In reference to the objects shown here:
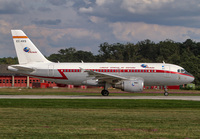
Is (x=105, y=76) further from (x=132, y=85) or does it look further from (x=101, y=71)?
(x=132, y=85)

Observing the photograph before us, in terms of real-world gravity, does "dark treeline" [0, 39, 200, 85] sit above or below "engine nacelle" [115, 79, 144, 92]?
above

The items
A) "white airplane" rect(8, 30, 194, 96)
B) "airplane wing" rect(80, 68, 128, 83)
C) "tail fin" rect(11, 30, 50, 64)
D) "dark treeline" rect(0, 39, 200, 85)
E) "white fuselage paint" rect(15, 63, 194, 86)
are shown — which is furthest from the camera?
"dark treeline" rect(0, 39, 200, 85)

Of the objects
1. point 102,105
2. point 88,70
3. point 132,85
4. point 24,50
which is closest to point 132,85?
point 132,85

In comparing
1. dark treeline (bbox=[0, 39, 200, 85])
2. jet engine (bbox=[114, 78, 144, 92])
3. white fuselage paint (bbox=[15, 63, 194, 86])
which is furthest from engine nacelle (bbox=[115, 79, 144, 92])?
dark treeline (bbox=[0, 39, 200, 85])

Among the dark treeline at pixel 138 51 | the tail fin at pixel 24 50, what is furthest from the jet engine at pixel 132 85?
the dark treeline at pixel 138 51

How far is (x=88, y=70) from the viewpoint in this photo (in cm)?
3756

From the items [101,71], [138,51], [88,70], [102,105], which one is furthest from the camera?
[138,51]

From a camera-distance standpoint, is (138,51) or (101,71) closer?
(101,71)

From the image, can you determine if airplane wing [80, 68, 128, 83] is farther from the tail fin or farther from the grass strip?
the grass strip

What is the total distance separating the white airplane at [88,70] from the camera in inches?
1486

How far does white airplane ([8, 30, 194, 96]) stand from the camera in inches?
1486

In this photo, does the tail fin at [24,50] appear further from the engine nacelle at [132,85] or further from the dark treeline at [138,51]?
the dark treeline at [138,51]

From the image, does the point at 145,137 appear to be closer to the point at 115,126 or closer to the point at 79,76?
the point at 115,126

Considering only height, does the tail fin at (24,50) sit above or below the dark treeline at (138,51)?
below
